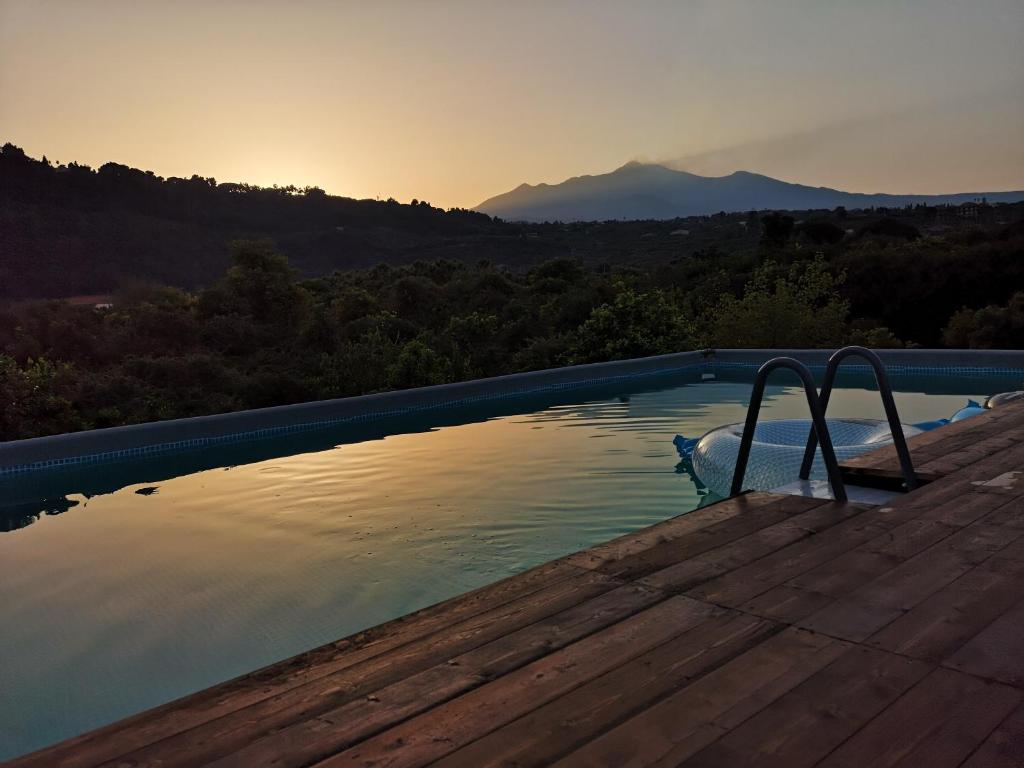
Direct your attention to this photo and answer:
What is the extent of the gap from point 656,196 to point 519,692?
16191 centimetres

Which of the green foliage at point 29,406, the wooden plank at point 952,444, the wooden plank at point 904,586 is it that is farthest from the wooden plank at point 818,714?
the green foliage at point 29,406

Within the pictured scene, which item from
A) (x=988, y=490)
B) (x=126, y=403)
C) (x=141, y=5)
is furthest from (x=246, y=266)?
(x=988, y=490)

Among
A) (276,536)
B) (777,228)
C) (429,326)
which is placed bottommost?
(276,536)

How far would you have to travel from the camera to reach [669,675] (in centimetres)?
159

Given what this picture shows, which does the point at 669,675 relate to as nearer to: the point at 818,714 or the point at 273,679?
the point at 818,714

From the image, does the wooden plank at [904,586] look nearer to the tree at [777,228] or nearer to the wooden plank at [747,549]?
the wooden plank at [747,549]

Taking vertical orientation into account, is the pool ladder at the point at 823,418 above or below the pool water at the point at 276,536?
above

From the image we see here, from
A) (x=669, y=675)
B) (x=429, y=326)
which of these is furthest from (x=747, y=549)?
(x=429, y=326)

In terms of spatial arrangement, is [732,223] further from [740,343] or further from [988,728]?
[988,728]

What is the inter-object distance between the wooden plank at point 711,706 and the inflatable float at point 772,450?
328 cm

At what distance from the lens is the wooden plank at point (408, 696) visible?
4.50 ft

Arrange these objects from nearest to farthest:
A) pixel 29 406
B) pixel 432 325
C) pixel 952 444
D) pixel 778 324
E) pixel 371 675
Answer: pixel 371 675
pixel 952 444
pixel 29 406
pixel 778 324
pixel 432 325

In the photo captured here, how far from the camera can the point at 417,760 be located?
1325 mm

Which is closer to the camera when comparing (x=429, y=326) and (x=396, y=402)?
(x=396, y=402)
